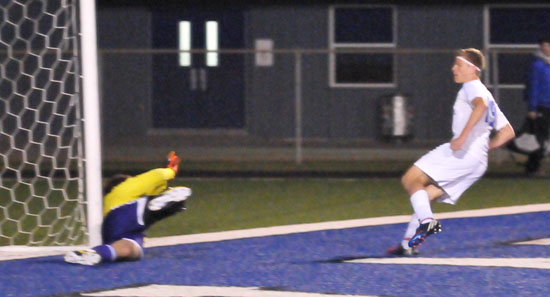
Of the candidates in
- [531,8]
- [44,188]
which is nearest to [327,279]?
[44,188]

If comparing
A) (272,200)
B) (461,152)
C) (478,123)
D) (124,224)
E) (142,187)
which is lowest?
(272,200)

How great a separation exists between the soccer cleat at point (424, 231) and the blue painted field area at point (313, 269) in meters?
0.20

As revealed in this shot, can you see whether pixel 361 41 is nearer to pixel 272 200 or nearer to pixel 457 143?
pixel 272 200

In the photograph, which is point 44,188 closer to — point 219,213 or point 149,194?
point 219,213

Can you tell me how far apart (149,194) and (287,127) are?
42.5 ft

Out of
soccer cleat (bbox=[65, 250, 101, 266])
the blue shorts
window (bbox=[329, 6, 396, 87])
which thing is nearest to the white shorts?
the blue shorts

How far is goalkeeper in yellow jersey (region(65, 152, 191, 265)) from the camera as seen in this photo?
8.91 metres

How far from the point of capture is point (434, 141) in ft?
69.9

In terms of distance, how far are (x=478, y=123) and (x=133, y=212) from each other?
2528mm

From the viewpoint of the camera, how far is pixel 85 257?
29.0 feet

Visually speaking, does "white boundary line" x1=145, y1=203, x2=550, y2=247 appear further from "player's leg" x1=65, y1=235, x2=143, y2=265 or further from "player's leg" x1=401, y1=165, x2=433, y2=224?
"player's leg" x1=401, y1=165, x2=433, y2=224

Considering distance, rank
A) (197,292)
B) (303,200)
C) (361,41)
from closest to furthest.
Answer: (197,292) → (303,200) → (361,41)

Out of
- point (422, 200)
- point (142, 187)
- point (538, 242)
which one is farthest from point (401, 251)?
point (142, 187)

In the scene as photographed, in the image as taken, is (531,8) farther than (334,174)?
Yes
